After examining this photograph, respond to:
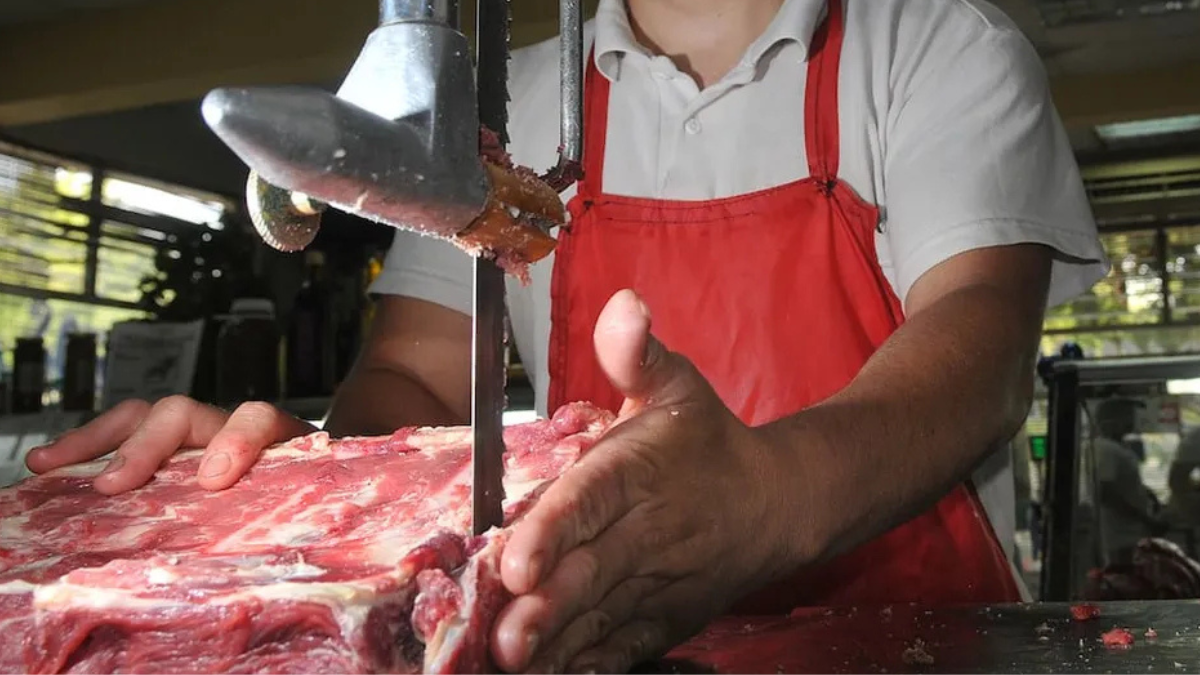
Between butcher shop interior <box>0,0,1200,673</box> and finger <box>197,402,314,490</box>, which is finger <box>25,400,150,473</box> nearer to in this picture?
butcher shop interior <box>0,0,1200,673</box>

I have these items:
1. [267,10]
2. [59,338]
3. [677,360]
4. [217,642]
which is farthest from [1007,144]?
Answer: [59,338]

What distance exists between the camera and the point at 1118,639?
46.3 inches

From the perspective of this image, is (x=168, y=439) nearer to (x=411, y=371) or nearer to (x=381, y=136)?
(x=411, y=371)

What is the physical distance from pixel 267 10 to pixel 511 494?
4.28 metres

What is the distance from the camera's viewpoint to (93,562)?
1.06 m

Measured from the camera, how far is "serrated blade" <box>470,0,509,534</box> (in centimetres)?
93

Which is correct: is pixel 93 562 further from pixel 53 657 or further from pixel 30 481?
pixel 30 481

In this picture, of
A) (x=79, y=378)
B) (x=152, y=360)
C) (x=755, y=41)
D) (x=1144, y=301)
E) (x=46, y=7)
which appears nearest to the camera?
(x=755, y=41)

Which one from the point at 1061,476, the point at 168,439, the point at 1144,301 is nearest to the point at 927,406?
the point at 168,439

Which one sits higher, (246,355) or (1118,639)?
(246,355)

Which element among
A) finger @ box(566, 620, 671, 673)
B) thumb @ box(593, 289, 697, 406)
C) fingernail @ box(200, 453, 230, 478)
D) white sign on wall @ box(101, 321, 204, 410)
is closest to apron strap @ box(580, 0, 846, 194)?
fingernail @ box(200, 453, 230, 478)

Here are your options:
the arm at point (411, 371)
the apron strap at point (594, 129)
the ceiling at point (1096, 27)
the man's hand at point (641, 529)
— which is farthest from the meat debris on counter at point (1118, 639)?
the ceiling at point (1096, 27)

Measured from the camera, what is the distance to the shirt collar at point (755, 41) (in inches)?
75.2

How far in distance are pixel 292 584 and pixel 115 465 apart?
2.11ft
